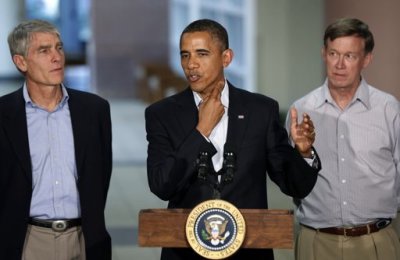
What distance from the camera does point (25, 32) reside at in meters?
4.41

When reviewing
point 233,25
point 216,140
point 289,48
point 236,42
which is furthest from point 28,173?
point 233,25

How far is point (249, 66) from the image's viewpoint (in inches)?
572

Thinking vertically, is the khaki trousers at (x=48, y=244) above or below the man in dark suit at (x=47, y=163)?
below

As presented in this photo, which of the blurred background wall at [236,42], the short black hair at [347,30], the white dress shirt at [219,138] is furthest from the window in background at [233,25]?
the white dress shirt at [219,138]

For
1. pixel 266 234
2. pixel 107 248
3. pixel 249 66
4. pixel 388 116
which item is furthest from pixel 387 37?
pixel 249 66

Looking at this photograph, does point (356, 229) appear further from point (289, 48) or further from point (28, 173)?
point (289, 48)

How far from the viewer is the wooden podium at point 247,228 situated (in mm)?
3582

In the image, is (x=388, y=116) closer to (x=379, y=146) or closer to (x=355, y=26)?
(x=379, y=146)

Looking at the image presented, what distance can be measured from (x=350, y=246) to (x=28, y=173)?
144cm

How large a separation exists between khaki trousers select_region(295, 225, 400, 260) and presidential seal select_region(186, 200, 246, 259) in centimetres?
113

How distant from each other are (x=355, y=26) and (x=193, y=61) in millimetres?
1002

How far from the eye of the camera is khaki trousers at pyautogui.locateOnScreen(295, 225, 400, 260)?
456 centimetres

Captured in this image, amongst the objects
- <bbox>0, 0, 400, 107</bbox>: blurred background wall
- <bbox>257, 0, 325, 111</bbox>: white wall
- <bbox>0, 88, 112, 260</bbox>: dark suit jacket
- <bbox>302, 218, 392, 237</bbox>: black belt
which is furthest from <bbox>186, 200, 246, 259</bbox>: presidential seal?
<bbox>257, 0, 325, 111</bbox>: white wall

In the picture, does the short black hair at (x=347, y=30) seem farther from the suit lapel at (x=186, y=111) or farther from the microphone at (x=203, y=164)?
the microphone at (x=203, y=164)
